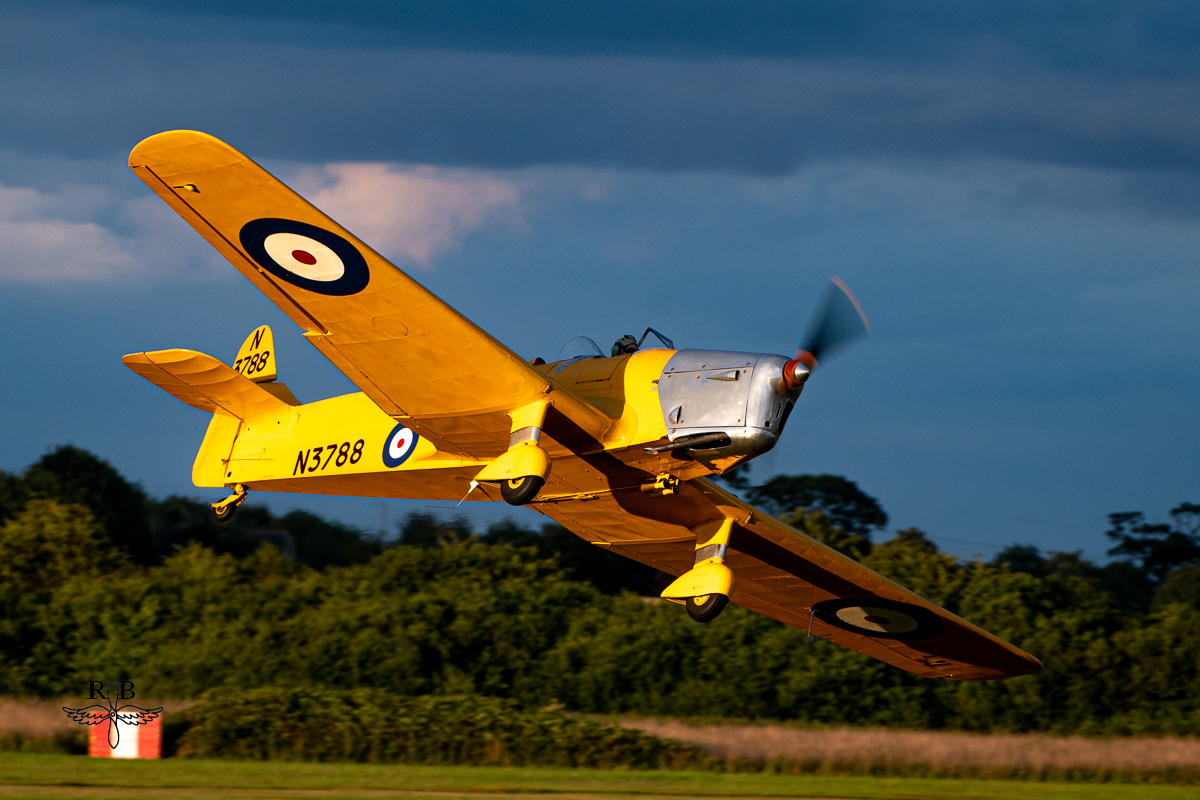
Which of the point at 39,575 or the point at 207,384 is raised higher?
the point at 39,575

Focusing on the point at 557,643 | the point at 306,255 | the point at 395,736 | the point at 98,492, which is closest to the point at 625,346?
the point at 306,255

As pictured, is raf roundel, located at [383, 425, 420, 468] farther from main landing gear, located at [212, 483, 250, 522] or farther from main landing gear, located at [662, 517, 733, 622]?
main landing gear, located at [662, 517, 733, 622]

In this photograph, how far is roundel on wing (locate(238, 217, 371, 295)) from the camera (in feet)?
28.8

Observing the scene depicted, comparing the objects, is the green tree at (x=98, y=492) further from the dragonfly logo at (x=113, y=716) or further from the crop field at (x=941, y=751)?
the crop field at (x=941, y=751)

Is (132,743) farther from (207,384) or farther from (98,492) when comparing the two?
(98,492)

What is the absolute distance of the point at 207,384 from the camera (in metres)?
12.9

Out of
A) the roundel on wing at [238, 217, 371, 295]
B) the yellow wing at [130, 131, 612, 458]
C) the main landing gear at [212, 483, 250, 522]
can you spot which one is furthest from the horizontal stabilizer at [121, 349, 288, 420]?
the roundel on wing at [238, 217, 371, 295]

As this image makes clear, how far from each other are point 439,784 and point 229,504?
4.47 meters

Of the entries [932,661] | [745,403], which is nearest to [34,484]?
[932,661]

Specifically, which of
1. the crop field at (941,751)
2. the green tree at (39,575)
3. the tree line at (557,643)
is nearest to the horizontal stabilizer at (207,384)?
the crop field at (941,751)

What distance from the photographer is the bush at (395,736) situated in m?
17.8

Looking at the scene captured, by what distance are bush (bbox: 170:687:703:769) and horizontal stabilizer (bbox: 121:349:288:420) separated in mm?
6732

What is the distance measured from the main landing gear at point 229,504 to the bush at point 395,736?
6.15 m

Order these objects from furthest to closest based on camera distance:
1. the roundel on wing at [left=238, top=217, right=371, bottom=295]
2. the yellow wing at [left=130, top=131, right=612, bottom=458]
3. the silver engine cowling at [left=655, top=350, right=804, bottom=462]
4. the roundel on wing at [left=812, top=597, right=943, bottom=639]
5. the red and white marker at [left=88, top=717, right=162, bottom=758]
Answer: the red and white marker at [left=88, top=717, right=162, bottom=758], the roundel on wing at [left=812, top=597, right=943, bottom=639], the silver engine cowling at [left=655, top=350, right=804, bottom=462], the roundel on wing at [left=238, top=217, right=371, bottom=295], the yellow wing at [left=130, top=131, right=612, bottom=458]
